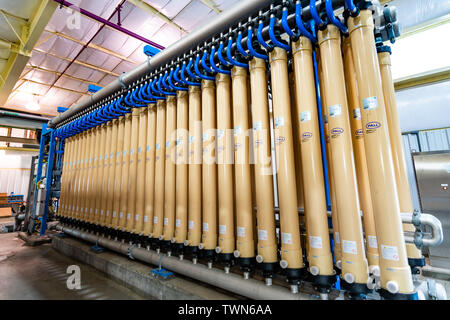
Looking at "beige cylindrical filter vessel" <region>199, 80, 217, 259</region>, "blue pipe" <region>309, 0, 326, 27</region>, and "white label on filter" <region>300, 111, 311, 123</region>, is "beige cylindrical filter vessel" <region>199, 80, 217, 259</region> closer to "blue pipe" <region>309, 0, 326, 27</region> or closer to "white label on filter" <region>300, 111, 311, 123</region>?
"white label on filter" <region>300, 111, 311, 123</region>

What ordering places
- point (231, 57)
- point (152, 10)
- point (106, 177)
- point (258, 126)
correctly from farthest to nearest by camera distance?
point (152, 10) → point (106, 177) → point (231, 57) → point (258, 126)

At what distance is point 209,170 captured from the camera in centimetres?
221

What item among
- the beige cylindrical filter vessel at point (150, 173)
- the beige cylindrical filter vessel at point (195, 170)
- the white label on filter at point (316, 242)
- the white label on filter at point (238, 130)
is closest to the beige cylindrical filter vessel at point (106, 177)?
→ the beige cylindrical filter vessel at point (150, 173)

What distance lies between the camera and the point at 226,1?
383 cm

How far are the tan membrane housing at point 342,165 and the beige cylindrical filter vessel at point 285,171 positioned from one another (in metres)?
0.30

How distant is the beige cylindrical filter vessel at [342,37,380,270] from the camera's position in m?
1.53

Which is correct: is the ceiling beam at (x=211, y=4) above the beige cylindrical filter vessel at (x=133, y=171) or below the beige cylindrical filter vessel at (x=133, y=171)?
above

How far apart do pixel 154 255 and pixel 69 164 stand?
342 cm

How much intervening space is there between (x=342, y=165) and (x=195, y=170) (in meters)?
1.39

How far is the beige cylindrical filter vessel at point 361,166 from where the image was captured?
153 centimetres

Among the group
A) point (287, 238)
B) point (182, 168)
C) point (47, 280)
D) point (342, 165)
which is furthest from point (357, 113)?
point (47, 280)

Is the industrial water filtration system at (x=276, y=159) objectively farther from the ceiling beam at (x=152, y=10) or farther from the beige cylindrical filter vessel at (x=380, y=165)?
the ceiling beam at (x=152, y=10)

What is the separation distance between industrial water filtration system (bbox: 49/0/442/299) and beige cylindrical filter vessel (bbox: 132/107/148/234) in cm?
2

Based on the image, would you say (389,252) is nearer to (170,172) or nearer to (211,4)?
(170,172)
